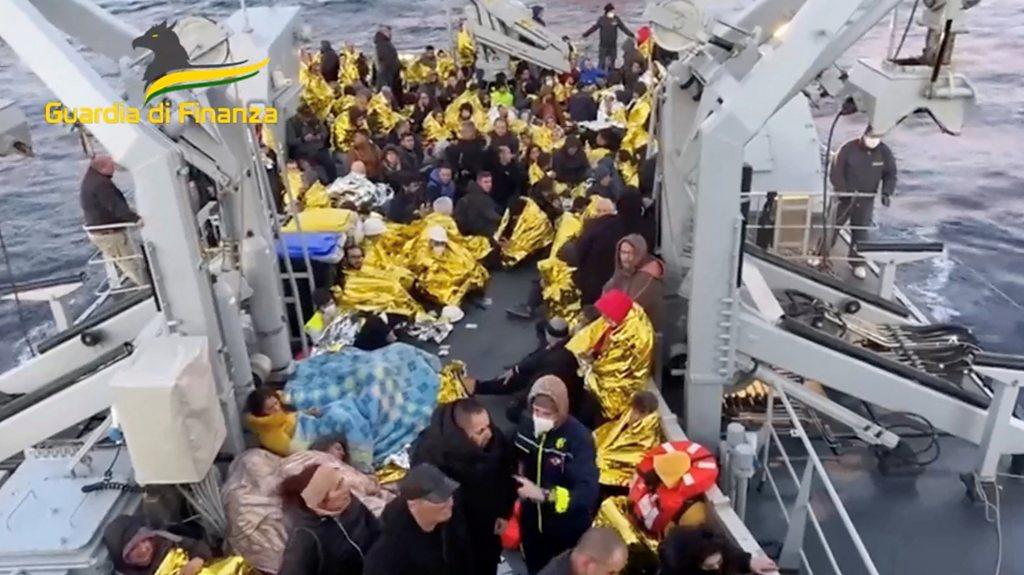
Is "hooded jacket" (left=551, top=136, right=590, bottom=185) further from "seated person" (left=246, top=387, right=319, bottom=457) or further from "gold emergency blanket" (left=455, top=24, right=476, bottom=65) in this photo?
"gold emergency blanket" (left=455, top=24, right=476, bottom=65)

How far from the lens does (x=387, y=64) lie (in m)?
17.5

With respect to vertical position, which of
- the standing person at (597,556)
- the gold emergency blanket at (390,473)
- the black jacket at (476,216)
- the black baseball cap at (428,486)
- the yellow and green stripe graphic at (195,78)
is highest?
the yellow and green stripe graphic at (195,78)

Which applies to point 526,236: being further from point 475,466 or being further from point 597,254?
point 475,466

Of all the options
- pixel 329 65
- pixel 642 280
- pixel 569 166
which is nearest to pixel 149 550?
pixel 642 280

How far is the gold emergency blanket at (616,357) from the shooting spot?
6133 mm

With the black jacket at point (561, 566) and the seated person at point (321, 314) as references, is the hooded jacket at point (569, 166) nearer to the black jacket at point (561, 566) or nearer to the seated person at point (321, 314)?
the seated person at point (321, 314)

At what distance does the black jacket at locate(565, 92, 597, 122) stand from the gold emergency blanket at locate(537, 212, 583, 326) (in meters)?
6.59

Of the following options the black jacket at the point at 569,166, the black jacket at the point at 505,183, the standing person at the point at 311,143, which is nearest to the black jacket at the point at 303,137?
the standing person at the point at 311,143

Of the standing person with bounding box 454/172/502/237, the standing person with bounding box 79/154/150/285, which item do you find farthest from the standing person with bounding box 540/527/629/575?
the standing person with bounding box 454/172/502/237

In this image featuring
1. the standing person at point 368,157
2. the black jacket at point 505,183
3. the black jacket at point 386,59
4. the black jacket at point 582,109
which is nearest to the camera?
the black jacket at point 505,183

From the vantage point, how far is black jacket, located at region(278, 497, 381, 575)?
4004mm

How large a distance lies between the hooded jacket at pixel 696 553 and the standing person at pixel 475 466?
82 cm

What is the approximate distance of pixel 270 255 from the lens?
674 centimetres

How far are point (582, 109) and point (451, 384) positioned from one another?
8857 millimetres
